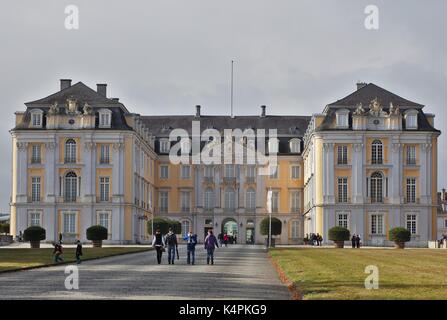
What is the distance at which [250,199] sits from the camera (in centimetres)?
10638

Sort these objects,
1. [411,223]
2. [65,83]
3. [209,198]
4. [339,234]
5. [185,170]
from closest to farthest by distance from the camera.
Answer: [339,234]
[411,223]
[65,83]
[185,170]
[209,198]

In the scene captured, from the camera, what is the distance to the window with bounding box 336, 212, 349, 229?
86750 mm

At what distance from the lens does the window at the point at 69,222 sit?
85.9 metres

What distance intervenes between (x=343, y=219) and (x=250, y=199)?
2082 centimetres

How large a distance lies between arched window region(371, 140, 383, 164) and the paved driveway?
53.1 m

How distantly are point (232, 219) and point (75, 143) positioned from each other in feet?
81.5

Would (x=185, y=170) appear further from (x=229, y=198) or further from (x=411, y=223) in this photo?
(x=411, y=223)

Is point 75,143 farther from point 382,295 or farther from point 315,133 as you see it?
point 382,295

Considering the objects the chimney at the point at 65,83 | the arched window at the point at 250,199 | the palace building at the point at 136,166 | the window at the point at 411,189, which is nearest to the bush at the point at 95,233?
the palace building at the point at 136,166

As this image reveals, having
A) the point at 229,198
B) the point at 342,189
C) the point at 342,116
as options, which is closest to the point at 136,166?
the point at 342,189

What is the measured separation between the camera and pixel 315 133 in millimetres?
87312

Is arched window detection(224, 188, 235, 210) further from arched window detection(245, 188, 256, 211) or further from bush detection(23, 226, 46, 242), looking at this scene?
bush detection(23, 226, 46, 242)

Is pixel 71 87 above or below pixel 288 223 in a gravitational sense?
above
